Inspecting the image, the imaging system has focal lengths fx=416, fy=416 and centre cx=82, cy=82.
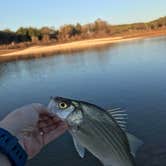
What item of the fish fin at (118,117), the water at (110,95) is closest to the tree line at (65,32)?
the water at (110,95)

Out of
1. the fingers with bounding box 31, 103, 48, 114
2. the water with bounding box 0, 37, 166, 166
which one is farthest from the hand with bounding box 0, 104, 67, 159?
the water with bounding box 0, 37, 166, 166

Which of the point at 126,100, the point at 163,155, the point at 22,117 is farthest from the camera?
the point at 126,100

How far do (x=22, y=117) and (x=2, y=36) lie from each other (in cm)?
8303

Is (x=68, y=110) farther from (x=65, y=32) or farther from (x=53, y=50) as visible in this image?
(x=65, y=32)

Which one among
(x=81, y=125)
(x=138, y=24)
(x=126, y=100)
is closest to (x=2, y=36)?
(x=138, y=24)

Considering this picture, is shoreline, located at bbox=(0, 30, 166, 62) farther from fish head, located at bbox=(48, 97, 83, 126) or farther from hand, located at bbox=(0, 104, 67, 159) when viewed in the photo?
hand, located at bbox=(0, 104, 67, 159)

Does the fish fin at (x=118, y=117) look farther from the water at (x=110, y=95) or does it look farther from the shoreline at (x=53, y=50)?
the shoreline at (x=53, y=50)

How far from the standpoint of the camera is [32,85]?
1827 cm

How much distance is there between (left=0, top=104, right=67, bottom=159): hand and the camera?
1218 millimetres

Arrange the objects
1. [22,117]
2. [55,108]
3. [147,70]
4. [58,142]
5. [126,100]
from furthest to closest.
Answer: [147,70], [126,100], [58,142], [55,108], [22,117]

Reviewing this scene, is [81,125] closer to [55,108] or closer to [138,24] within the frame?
[55,108]

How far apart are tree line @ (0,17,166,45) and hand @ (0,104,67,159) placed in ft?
253

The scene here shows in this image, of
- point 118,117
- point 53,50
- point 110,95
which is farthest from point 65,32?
point 118,117

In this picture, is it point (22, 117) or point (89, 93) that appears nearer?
point (22, 117)
